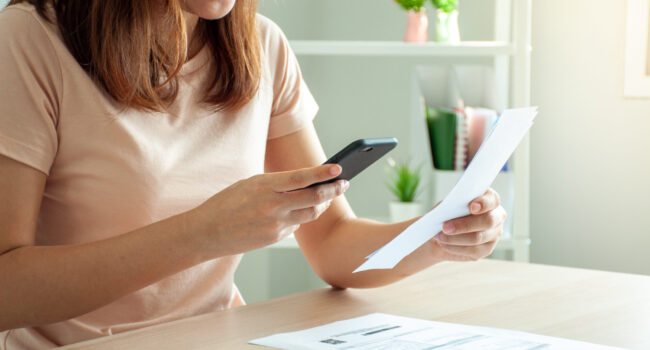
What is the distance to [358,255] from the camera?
114cm

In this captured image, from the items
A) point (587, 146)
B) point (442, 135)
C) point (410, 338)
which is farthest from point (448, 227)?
point (587, 146)

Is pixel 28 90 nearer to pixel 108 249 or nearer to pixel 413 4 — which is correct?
pixel 108 249

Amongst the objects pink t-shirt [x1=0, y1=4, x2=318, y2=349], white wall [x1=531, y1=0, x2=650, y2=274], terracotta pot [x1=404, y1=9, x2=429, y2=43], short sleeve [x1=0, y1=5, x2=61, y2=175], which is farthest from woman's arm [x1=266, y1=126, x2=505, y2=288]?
white wall [x1=531, y1=0, x2=650, y2=274]

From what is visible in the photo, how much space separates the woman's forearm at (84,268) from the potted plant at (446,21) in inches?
50.0

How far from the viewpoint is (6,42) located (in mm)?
987

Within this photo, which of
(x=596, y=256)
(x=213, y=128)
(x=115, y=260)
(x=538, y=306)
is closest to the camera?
(x=115, y=260)

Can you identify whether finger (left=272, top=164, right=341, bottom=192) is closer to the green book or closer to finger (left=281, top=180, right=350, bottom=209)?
finger (left=281, top=180, right=350, bottom=209)

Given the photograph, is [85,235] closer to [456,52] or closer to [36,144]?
[36,144]

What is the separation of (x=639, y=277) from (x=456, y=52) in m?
0.87

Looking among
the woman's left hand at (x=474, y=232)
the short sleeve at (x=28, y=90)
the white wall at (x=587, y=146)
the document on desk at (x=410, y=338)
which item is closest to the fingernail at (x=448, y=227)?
the woman's left hand at (x=474, y=232)

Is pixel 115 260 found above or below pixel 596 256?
above

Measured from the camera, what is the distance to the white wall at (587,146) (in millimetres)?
2047

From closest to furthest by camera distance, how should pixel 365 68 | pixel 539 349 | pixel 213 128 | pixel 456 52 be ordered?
1. pixel 539 349
2. pixel 213 128
3. pixel 456 52
4. pixel 365 68

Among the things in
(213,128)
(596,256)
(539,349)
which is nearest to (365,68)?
(596,256)
